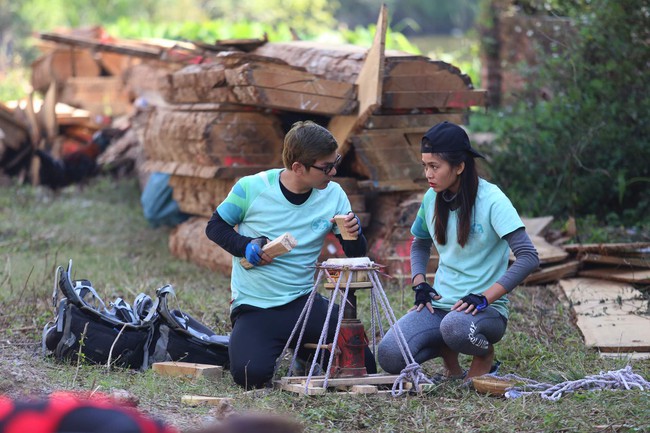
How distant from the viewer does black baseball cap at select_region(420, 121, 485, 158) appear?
493 cm

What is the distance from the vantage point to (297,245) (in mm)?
5230

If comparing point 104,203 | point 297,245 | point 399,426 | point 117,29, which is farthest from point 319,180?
point 117,29

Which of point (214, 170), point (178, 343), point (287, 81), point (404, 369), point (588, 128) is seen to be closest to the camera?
point (404, 369)

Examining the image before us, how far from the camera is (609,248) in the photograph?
726 cm

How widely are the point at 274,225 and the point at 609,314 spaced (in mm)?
2478

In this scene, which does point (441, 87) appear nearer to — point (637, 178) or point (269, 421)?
point (637, 178)

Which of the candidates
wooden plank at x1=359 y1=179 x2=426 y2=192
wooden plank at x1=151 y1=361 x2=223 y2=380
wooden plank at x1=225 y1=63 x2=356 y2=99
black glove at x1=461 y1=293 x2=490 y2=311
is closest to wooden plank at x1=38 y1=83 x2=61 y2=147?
wooden plank at x1=225 y1=63 x2=356 y2=99

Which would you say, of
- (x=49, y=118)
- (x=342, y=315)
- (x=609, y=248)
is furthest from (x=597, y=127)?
(x=49, y=118)

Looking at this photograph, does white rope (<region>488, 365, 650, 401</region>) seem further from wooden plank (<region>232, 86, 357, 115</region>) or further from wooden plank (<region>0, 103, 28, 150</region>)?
wooden plank (<region>0, 103, 28, 150</region>)

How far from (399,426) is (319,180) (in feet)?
4.75

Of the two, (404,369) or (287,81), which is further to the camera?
(287,81)

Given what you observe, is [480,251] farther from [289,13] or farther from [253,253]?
[289,13]

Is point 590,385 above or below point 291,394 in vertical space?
above

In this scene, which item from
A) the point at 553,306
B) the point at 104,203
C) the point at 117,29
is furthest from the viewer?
the point at 117,29
